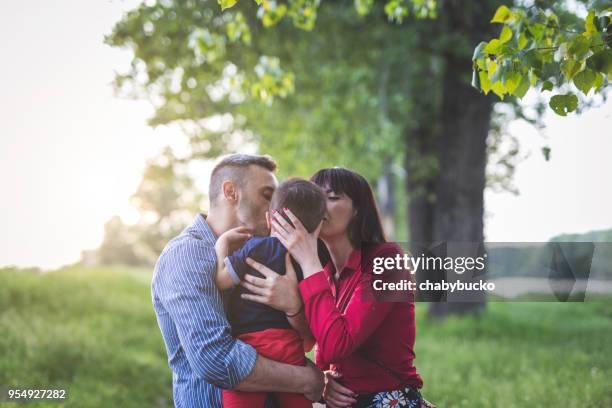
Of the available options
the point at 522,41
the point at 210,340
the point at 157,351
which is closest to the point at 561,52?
the point at 522,41

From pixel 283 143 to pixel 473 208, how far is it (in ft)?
14.8

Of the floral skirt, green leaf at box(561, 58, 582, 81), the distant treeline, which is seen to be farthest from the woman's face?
the distant treeline

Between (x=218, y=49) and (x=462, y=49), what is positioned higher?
(x=462, y=49)

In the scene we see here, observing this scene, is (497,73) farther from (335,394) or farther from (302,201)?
(335,394)

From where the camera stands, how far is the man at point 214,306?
2.52m

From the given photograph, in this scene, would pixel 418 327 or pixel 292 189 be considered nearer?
pixel 292 189

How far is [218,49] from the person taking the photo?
723 centimetres

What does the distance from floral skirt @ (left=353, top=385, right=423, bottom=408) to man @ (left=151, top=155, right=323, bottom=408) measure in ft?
0.85

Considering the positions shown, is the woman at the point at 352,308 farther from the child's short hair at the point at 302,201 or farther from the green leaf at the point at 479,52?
the green leaf at the point at 479,52

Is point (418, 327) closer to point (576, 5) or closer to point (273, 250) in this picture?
point (576, 5)

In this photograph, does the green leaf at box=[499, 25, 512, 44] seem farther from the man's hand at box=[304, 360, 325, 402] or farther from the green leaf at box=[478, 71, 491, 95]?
the man's hand at box=[304, 360, 325, 402]

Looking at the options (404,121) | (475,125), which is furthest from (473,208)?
(404,121)

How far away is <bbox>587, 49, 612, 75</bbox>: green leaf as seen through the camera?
9.25ft

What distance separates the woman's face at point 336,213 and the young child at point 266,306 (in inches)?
6.8
